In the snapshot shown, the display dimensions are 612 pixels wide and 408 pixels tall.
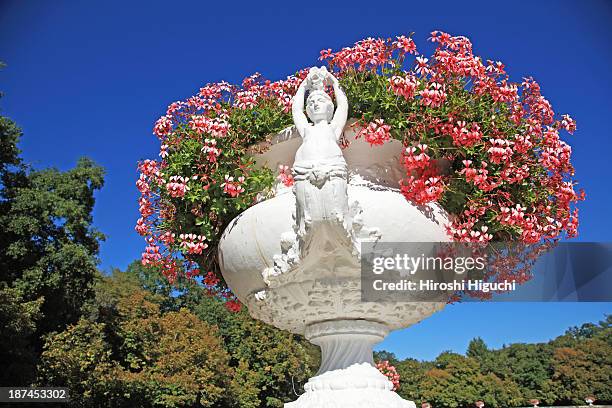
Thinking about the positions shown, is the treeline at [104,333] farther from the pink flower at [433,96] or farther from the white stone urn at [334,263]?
the pink flower at [433,96]

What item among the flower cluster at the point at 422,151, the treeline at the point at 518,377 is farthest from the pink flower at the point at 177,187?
the treeline at the point at 518,377

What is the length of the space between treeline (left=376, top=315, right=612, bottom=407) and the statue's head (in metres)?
33.0

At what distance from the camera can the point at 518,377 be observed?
37000 mm

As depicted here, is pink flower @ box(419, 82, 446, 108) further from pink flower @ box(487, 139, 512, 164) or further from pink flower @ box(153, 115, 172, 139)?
pink flower @ box(153, 115, 172, 139)

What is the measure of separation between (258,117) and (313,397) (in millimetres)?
1507

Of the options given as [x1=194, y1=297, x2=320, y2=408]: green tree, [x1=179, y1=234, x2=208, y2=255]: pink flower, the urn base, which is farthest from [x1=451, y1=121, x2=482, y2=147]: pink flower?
[x1=194, y1=297, x2=320, y2=408]: green tree

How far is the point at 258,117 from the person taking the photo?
3.34 m

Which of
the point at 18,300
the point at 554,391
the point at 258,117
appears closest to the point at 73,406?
the point at 18,300

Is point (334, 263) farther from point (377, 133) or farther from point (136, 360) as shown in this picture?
point (136, 360)

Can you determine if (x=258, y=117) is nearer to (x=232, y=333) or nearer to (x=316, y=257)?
(x=316, y=257)

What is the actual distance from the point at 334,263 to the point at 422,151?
0.69 meters

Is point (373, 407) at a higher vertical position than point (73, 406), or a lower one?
lower

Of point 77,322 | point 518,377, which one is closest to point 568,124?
point 77,322

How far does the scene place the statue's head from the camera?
2.99 meters
